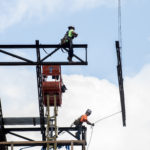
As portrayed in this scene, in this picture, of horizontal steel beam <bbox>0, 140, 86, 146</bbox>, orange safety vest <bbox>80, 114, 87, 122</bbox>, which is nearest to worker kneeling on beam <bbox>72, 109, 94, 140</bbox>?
orange safety vest <bbox>80, 114, 87, 122</bbox>

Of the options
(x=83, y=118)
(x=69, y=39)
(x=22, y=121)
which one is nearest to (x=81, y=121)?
(x=83, y=118)

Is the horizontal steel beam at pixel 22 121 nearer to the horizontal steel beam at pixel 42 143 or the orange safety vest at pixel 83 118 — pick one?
the horizontal steel beam at pixel 42 143

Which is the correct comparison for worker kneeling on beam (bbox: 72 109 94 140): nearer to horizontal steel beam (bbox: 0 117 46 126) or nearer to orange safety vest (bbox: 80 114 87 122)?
orange safety vest (bbox: 80 114 87 122)

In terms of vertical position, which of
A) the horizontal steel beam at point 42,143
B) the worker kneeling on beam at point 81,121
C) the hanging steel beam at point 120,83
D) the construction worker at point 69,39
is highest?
the construction worker at point 69,39

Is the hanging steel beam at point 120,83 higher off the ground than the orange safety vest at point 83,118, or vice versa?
the hanging steel beam at point 120,83

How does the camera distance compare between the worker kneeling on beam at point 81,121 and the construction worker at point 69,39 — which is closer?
the construction worker at point 69,39

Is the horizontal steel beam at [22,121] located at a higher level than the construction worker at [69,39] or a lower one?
lower

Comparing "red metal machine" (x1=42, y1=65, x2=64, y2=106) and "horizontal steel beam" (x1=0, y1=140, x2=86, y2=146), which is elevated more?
"red metal machine" (x1=42, y1=65, x2=64, y2=106)

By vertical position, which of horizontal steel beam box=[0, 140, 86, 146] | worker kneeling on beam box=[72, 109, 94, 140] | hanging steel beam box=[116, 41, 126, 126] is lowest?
horizontal steel beam box=[0, 140, 86, 146]

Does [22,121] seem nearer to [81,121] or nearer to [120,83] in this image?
[81,121]

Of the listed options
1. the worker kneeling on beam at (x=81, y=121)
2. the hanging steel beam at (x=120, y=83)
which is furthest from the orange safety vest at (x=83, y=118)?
the hanging steel beam at (x=120, y=83)

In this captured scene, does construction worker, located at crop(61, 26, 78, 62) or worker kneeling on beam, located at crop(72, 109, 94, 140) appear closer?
construction worker, located at crop(61, 26, 78, 62)

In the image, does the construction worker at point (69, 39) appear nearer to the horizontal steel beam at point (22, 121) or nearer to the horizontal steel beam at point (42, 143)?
the horizontal steel beam at point (42, 143)

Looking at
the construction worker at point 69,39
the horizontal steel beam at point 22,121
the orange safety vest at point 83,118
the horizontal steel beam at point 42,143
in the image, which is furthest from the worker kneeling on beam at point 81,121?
the construction worker at point 69,39
